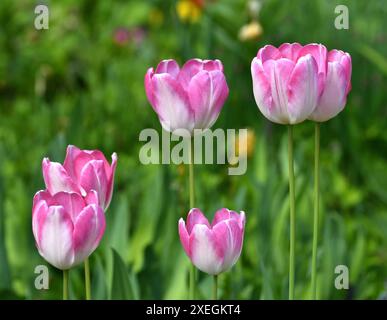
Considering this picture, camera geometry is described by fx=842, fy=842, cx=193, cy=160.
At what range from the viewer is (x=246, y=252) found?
5.28 ft

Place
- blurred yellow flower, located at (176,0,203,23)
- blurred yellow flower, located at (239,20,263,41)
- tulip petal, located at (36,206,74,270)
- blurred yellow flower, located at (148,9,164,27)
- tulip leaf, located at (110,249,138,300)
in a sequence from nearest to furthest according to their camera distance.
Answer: tulip petal, located at (36,206,74,270)
tulip leaf, located at (110,249,138,300)
blurred yellow flower, located at (239,20,263,41)
blurred yellow flower, located at (176,0,203,23)
blurred yellow flower, located at (148,9,164,27)

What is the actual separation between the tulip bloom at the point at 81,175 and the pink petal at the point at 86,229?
4 cm

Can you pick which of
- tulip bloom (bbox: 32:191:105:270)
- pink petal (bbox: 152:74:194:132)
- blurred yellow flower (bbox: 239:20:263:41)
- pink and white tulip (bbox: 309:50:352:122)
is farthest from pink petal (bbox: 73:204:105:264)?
blurred yellow flower (bbox: 239:20:263:41)

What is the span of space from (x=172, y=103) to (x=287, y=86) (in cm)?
11

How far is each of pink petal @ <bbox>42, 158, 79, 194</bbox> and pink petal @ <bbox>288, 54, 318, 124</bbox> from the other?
0.22 m

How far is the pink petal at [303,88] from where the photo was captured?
2.49 ft

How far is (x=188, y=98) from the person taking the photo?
0.79m

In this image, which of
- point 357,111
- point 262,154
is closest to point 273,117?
point 262,154

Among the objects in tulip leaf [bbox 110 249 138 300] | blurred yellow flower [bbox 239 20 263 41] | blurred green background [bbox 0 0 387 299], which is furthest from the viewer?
blurred yellow flower [bbox 239 20 263 41]

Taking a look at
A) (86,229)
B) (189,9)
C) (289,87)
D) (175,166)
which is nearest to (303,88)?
(289,87)

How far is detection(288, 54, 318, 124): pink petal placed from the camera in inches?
29.9

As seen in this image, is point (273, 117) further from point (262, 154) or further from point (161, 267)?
point (262, 154)

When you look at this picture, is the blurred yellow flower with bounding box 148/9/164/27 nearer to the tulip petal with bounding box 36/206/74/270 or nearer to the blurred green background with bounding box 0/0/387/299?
the blurred green background with bounding box 0/0/387/299

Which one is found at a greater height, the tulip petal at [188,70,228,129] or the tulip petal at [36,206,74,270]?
the tulip petal at [188,70,228,129]
